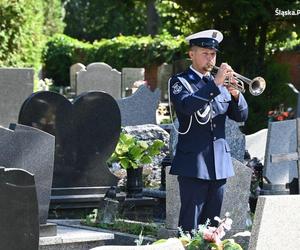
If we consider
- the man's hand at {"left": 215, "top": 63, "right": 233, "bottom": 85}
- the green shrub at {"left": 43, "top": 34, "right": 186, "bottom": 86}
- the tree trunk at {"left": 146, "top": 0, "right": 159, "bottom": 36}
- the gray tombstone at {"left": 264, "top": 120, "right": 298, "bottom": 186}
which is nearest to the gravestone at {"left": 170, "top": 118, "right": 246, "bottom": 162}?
→ the gray tombstone at {"left": 264, "top": 120, "right": 298, "bottom": 186}

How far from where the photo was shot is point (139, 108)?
1327 cm

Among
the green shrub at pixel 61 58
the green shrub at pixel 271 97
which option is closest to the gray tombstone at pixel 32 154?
the green shrub at pixel 271 97

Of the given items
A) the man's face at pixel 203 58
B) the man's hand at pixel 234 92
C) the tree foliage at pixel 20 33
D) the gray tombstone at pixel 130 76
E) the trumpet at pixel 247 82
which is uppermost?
the tree foliage at pixel 20 33

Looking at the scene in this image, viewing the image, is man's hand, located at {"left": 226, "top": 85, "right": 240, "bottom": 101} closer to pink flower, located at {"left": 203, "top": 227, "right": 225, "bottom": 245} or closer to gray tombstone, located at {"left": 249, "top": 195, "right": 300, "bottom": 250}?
pink flower, located at {"left": 203, "top": 227, "right": 225, "bottom": 245}

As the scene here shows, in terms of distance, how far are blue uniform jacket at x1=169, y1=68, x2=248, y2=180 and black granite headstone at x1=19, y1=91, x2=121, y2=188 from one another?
2.38 metres

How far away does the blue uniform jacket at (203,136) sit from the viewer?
6.38 m

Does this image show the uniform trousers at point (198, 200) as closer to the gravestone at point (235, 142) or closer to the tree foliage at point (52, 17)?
the gravestone at point (235, 142)

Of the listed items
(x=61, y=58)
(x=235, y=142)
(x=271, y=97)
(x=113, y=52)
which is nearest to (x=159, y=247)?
(x=235, y=142)

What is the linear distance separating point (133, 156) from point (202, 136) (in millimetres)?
2481

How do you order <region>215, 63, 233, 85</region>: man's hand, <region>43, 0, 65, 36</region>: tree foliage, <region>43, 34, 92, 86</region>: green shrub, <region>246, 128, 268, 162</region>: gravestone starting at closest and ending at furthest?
<region>215, 63, 233, 85</region>: man's hand
<region>246, 128, 268, 162</region>: gravestone
<region>43, 34, 92, 86</region>: green shrub
<region>43, 0, 65, 36</region>: tree foliage

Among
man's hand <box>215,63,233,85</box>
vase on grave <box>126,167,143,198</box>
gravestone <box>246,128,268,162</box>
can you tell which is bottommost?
vase on grave <box>126,167,143,198</box>

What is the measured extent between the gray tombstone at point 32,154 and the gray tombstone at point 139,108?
18.7 ft

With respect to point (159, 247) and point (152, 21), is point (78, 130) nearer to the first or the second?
point (159, 247)

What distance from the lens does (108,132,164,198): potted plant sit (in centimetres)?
889
